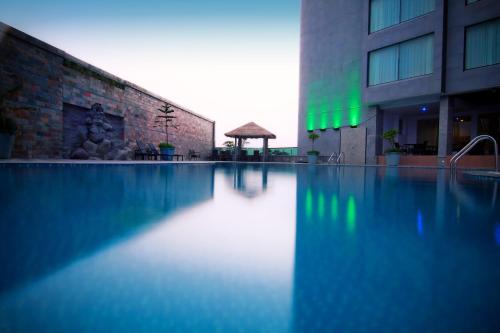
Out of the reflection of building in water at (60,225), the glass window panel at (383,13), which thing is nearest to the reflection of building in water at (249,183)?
the reflection of building in water at (60,225)

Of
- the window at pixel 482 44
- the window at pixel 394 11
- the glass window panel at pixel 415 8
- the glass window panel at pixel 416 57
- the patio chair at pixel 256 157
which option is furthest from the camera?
the patio chair at pixel 256 157

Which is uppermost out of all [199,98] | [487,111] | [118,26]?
[118,26]

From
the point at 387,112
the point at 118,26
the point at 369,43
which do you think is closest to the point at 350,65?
the point at 369,43

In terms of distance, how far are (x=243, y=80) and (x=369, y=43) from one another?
1429cm

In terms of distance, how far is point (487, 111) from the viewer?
12.0 metres

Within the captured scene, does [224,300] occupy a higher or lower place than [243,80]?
lower

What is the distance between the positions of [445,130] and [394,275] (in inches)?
477

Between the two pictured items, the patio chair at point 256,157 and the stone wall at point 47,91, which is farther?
the patio chair at point 256,157

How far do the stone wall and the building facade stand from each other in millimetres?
10513

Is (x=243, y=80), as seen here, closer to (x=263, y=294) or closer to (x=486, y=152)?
(x=486, y=152)

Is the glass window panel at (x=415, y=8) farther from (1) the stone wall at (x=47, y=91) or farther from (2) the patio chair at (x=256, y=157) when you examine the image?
(1) the stone wall at (x=47, y=91)

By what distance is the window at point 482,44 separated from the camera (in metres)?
9.06

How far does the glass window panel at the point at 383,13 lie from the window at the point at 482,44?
2.96 m

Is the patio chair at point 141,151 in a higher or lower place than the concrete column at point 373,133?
lower
